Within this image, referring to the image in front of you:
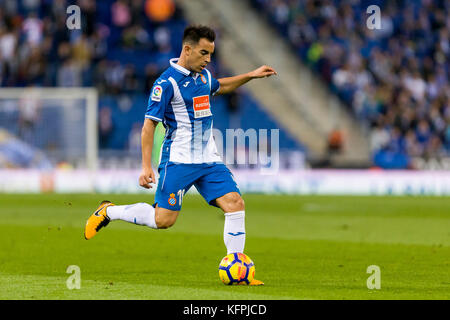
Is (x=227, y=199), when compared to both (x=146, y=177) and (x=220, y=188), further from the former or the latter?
(x=146, y=177)

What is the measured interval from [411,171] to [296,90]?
17.9ft

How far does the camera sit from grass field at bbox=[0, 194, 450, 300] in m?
9.07

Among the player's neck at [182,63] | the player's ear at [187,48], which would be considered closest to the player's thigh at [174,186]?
the player's neck at [182,63]

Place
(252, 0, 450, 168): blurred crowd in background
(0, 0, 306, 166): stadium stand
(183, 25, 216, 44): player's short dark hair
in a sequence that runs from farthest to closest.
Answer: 1. (0, 0, 306, 166): stadium stand
2. (252, 0, 450, 168): blurred crowd in background
3. (183, 25, 216, 44): player's short dark hair

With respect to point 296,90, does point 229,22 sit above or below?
above

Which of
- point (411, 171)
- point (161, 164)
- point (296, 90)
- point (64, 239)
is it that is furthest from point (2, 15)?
point (161, 164)

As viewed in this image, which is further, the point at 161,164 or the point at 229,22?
the point at 229,22

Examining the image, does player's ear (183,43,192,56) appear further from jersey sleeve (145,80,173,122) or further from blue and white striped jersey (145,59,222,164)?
jersey sleeve (145,80,173,122)

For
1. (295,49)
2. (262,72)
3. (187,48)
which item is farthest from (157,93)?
(295,49)

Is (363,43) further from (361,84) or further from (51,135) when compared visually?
(51,135)

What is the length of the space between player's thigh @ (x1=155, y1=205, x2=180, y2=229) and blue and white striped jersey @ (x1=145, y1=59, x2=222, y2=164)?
0.49m

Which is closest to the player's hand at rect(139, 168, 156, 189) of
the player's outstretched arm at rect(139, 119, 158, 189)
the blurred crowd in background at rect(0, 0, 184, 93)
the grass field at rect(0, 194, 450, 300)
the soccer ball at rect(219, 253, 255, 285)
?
the player's outstretched arm at rect(139, 119, 158, 189)

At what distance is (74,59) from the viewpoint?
3005 cm

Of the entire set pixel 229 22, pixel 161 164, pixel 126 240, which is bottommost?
pixel 126 240
